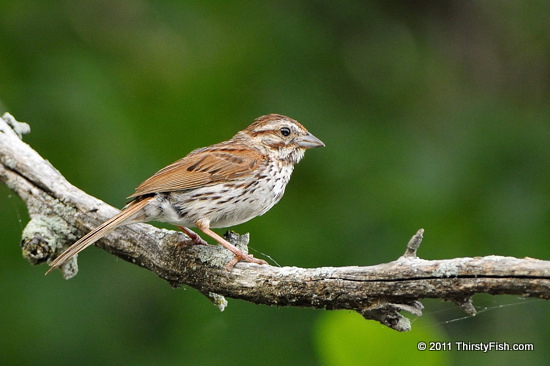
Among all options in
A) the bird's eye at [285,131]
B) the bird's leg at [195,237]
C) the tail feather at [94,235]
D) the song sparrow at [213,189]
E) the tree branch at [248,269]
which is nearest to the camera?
the tree branch at [248,269]

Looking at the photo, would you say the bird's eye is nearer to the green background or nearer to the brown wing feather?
the brown wing feather

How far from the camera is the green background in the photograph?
257 inches

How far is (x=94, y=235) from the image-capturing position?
478 cm

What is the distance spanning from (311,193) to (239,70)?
1.25 metres

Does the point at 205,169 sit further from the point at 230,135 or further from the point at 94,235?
the point at 230,135

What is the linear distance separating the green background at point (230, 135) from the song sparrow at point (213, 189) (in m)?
0.92

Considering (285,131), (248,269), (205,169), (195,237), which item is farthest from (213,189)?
(248,269)

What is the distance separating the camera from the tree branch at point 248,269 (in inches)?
140

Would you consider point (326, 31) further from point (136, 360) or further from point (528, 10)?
point (136, 360)

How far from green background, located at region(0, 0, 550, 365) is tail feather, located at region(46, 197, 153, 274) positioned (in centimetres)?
152

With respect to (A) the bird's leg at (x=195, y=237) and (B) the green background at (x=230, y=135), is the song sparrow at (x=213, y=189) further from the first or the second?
(B) the green background at (x=230, y=135)

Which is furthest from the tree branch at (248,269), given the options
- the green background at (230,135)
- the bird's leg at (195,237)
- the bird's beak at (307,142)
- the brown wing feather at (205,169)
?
the bird's beak at (307,142)

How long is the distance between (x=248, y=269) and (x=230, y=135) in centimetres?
249

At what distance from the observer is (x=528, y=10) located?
308 inches
